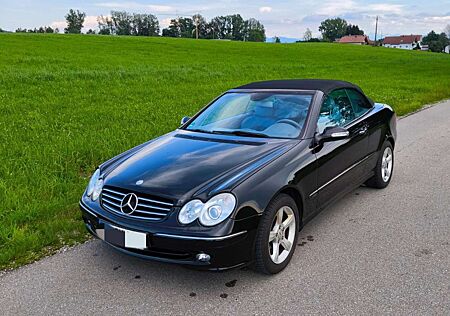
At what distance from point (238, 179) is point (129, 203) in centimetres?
79

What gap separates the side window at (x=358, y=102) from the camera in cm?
485

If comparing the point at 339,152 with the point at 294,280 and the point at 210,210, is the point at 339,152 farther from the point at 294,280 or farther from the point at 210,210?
the point at 210,210

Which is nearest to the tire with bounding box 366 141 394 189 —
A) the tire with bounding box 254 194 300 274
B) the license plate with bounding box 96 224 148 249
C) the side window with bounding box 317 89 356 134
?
the side window with bounding box 317 89 356 134

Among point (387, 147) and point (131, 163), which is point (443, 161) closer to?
point (387, 147)

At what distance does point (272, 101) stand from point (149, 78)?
1432 centimetres

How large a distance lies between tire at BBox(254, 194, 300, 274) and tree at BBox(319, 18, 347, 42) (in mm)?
151626

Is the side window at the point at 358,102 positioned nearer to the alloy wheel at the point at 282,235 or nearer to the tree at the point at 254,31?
the alloy wheel at the point at 282,235

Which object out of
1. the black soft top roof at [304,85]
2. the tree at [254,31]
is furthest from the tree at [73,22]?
the black soft top roof at [304,85]

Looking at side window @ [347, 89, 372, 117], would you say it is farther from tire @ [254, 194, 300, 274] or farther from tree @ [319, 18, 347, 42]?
tree @ [319, 18, 347, 42]

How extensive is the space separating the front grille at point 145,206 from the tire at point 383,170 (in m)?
3.01

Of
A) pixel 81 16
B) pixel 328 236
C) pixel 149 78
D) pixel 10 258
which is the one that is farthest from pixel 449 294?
pixel 81 16

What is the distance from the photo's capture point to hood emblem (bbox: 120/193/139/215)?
10.2 feet

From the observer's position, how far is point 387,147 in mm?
5348

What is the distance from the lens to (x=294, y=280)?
321 cm
